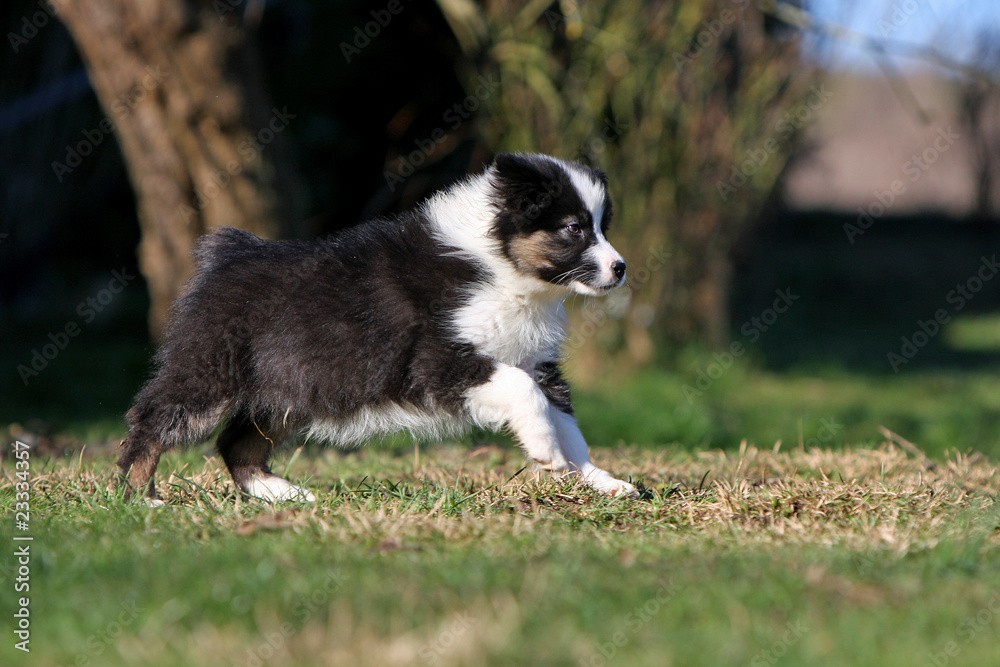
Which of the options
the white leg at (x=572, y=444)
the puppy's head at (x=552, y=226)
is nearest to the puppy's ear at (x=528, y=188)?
the puppy's head at (x=552, y=226)

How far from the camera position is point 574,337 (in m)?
8.51

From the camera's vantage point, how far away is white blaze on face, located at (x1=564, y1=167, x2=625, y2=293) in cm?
412

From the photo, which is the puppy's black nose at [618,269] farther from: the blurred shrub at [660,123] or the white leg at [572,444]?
the blurred shrub at [660,123]

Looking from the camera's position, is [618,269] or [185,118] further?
[185,118]

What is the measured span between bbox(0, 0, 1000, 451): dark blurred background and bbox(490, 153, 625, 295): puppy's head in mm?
1907

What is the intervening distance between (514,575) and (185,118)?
15.4 feet

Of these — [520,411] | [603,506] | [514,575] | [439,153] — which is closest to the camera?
[514,575]

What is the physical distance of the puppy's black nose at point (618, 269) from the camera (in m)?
4.11

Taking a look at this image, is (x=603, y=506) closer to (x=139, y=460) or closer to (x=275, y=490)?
(x=275, y=490)

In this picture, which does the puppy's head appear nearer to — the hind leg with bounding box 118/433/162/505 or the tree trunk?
the hind leg with bounding box 118/433/162/505

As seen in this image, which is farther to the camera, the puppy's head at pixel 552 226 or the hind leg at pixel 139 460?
the puppy's head at pixel 552 226

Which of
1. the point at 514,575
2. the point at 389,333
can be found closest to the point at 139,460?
the point at 389,333

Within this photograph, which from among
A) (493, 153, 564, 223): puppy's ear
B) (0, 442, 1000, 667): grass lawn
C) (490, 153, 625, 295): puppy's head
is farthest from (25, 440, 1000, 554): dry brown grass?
(493, 153, 564, 223): puppy's ear

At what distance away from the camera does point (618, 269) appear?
412cm
